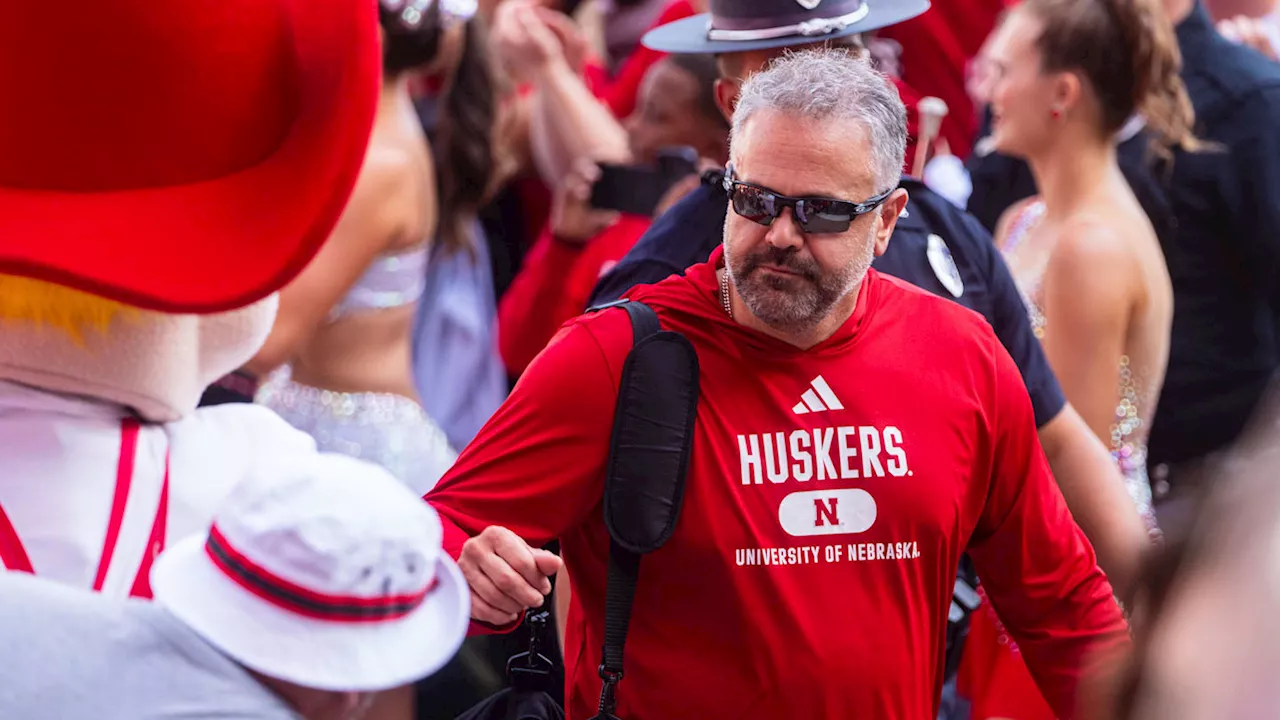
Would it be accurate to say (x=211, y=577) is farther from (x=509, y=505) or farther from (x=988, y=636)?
(x=988, y=636)

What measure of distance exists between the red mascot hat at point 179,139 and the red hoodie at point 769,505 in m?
0.58

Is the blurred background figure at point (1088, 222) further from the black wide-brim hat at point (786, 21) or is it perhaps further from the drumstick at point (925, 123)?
the black wide-brim hat at point (786, 21)

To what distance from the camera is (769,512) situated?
8.12ft

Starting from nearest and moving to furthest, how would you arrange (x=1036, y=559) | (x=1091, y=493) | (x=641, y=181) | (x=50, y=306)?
(x=50, y=306), (x=1036, y=559), (x=1091, y=493), (x=641, y=181)

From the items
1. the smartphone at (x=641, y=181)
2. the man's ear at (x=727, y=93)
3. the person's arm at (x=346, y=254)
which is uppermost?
the man's ear at (x=727, y=93)

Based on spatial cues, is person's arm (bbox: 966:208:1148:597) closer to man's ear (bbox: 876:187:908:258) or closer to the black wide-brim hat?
man's ear (bbox: 876:187:908:258)

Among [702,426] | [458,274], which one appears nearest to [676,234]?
[702,426]

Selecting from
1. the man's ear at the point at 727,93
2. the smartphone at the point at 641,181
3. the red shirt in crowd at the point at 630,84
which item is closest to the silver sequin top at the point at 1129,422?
the smartphone at the point at 641,181

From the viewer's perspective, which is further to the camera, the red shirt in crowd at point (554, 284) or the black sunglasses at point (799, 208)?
the red shirt in crowd at point (554, 284)

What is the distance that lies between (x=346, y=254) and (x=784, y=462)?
6.59 ft

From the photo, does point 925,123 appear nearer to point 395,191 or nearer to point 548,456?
point 395,191

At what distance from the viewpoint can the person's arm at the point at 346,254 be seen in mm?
4023

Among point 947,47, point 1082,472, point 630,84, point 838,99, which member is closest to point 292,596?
point 838,99

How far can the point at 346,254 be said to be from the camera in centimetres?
420
